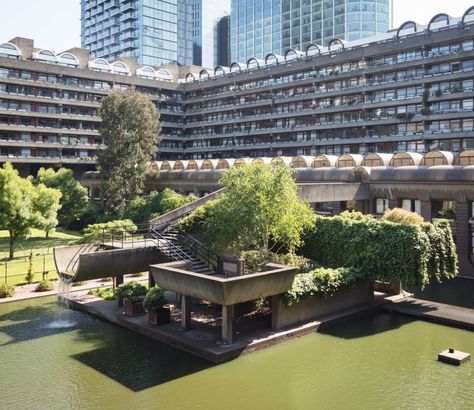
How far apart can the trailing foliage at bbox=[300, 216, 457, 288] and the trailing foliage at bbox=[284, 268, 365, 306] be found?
1.52 metres

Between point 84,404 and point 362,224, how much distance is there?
21607mm

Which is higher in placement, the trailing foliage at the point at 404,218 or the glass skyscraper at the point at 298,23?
the glass skyscraper at the point at 298,23

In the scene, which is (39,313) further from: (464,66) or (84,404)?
(464,66)

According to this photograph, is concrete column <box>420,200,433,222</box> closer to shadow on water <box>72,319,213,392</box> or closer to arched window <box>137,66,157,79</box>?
shadow on water <box>72,319,213,392</box>

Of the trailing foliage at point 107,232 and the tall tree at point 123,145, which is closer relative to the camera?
the trailing foliage at point 107,232

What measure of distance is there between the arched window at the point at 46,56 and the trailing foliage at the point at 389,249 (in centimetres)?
8016

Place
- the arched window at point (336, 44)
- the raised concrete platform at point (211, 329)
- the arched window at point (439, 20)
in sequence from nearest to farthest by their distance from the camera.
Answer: the raised concrete platform at point (211, 329)
the arched window at point (439, 20)
the arched window at point (336, 44)

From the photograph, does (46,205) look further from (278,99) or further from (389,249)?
(278,99)

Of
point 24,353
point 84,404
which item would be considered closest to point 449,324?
point 84,404

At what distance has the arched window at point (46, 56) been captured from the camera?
98150 mm

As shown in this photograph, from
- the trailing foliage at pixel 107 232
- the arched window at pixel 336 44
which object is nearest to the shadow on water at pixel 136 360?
the trailing foliage at pixel 107 232

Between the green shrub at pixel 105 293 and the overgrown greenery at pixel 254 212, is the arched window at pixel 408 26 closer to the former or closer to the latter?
the overgrown greenery at pixel 254 212

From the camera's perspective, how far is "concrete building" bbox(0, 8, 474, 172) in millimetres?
76062

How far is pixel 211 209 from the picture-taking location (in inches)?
1412
